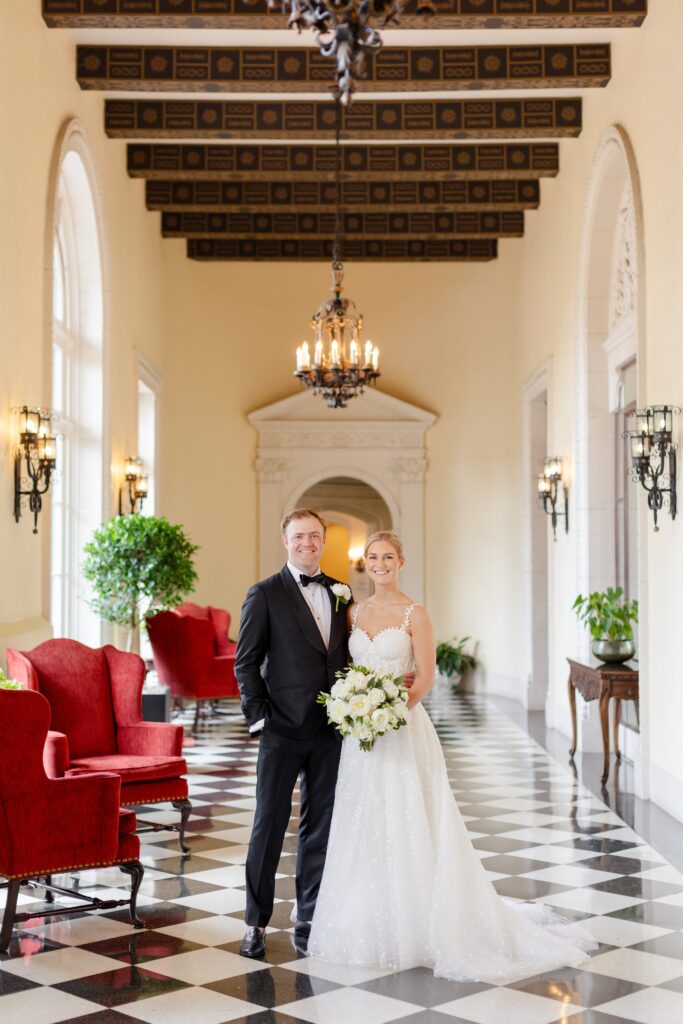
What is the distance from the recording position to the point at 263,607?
191 inches

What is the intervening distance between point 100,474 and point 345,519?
45.0 ft

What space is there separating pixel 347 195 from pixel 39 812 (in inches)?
375

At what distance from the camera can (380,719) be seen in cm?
461

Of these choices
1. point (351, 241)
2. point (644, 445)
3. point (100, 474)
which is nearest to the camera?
point (644, 445)

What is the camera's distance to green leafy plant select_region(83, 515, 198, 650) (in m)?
9.91

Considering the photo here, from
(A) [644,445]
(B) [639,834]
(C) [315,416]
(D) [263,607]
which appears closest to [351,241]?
(C) [315,416]

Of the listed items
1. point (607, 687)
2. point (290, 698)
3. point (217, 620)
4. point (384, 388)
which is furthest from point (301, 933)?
point (384, 388)

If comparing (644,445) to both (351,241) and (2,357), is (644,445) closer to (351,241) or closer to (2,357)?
(2,357)

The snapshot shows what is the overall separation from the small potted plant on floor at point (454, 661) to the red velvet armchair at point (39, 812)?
10.8 metres

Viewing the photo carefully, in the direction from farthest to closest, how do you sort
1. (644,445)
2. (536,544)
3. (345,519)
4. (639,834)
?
(345,519) < (536,544) < (644,445) < (639,834)

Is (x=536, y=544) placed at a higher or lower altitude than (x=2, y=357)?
lower

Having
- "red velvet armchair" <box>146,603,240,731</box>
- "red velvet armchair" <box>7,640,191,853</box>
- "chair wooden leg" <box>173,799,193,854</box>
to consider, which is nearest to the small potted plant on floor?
"red velvet armchair" <box>146,603,240,731</box>

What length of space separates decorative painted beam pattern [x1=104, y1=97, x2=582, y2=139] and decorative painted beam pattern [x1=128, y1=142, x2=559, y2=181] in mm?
1184

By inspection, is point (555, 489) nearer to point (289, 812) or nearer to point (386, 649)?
point (386, 649)
